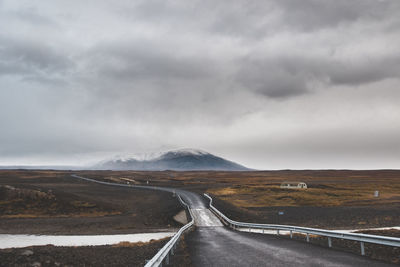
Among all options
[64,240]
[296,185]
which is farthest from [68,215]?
[296,185]

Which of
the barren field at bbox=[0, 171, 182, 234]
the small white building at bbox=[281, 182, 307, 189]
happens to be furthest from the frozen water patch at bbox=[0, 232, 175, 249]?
the small white building at bbox=[281, 182, 307, 189]

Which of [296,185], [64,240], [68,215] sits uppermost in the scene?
[296,185]

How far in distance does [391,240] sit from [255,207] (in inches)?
1821

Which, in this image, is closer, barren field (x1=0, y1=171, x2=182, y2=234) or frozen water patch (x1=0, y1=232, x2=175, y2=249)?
frozen water patch (x1=0, y1=232, x2=175, y2=249)

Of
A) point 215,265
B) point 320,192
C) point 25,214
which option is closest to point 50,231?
point 25,214

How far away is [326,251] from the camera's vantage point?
1470 centimetres

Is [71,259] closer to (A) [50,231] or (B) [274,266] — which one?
(B) [274,266]

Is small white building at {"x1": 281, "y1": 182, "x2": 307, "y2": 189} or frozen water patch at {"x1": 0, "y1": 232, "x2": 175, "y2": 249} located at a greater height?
small white building at {"x1": 281, "y1": 182, "x2": 307, "y2": 189}

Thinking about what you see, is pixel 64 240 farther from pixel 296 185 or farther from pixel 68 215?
pixel 296 185

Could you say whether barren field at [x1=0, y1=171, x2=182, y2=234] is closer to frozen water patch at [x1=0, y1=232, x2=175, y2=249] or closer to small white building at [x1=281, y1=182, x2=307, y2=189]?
frozen water patch at [x1=0, y1=232, x2=175, y2=249]

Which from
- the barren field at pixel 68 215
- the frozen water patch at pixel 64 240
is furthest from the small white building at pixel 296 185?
the frozen water patch at pixel 64 240

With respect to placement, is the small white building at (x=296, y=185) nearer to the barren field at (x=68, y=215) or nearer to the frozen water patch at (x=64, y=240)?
Result: the barren field at (x=68, y=215)

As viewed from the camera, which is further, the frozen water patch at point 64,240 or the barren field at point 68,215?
the barren field at point 68,215

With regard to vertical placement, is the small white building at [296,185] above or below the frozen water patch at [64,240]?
above
